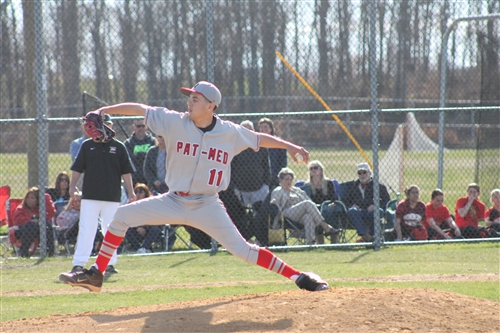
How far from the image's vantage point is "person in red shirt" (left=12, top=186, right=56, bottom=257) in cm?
1035

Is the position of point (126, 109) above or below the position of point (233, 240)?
above

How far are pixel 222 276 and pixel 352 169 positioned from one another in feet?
40.2

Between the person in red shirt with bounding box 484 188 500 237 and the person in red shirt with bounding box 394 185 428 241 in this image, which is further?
the person in red shirt with bounding box 484 188 500 237

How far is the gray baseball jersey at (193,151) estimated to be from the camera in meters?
5.92

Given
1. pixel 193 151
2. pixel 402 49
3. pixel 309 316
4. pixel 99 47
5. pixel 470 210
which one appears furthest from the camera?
pixel 402 49

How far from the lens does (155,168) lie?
432 inches

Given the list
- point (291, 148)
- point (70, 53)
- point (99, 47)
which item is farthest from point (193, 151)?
point (99, 47)

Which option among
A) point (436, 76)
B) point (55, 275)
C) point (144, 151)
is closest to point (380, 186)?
point (144, 151)

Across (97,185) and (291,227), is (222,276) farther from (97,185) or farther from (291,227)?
(291,227)

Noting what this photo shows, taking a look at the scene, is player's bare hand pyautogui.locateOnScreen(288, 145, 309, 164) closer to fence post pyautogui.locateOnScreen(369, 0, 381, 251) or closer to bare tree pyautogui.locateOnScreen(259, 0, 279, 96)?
fence post pyautogui.locateOnScreen(369, 0, 381, 251)

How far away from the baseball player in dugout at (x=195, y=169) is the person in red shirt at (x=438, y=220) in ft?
17.1

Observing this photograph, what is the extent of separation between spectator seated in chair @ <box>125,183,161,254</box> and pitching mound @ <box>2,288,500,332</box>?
4.43m

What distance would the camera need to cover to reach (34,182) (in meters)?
12.7


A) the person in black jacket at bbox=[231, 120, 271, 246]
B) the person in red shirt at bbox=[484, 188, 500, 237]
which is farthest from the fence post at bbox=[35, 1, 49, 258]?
the person in red shirt at bbox=[484, 188, 500, 237]
